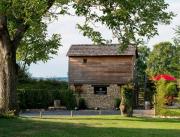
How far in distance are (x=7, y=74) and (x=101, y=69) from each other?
3174cm

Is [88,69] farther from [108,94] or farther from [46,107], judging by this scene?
[46,107]

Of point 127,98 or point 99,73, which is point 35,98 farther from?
point 127,98

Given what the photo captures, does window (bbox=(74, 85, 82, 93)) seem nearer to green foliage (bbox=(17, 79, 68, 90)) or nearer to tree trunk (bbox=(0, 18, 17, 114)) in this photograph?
green foliage (bbox=(17, 79, 68, 90))

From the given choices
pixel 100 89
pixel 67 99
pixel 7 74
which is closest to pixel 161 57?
pixel 100 89

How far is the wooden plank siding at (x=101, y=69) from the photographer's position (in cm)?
6016

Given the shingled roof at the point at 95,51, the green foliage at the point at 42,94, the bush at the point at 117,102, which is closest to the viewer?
the green foliage at the point at 42,94

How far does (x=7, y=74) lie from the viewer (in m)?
29.5

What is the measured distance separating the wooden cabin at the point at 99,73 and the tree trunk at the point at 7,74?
30035 millimetres

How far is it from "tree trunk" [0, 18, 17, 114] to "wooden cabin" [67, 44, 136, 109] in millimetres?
30035

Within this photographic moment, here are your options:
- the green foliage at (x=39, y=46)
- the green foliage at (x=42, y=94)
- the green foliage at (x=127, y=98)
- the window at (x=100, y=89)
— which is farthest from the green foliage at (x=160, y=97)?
the window at (x=100, y=89)

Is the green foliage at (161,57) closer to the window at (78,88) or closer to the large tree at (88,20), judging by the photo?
the window at (78,88)

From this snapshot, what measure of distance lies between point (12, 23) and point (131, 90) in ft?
39.2

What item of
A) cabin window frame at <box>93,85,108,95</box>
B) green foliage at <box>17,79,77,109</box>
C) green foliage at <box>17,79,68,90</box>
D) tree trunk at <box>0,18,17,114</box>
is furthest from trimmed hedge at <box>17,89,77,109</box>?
tree trunk at <box>0,18,17,114</box>

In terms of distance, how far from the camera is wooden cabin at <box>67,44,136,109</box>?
59906mm
